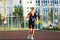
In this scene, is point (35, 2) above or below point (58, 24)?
above

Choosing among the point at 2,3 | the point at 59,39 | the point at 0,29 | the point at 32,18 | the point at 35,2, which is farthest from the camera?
the point at 35,2

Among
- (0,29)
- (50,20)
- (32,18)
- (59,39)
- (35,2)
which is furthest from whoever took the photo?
(35,2)

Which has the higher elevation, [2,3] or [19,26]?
[2,3]

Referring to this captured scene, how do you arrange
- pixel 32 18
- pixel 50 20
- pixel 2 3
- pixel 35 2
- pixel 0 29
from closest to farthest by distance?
pixel 32 18
pixel 0 29
pixel 50 20
pixel 2 3
pixel 35 2

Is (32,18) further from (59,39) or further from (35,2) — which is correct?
(35,2)

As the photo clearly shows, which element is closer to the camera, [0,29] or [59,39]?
[59,39]

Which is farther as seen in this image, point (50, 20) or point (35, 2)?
point (35, 2)

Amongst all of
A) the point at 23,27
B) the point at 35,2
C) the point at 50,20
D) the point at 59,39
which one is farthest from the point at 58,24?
the point at 35,2

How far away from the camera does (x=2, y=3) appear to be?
1695 cm

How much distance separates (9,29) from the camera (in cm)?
1221

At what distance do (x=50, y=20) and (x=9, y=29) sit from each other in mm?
2559

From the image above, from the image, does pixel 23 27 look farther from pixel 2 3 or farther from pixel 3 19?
pixel 2 3

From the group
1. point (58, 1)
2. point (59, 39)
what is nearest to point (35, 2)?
point (58, 1)

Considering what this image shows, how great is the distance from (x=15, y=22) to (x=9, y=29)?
2.78 ft
